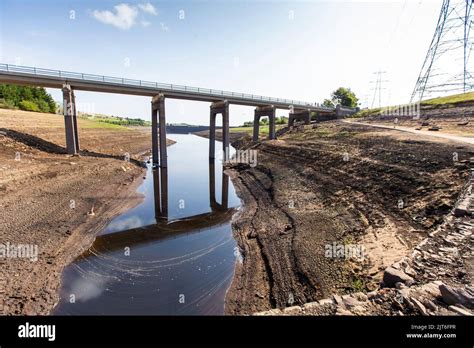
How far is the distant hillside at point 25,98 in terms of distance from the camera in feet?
193

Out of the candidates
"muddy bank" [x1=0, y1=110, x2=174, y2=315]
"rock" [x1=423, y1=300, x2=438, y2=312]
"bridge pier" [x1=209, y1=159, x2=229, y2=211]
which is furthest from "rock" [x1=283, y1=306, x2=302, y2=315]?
"bridge pier" [x1=209, y1=159, x2=229, y2=211]

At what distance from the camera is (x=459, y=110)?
36.2 m

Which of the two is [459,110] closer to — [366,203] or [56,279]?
[366,203]

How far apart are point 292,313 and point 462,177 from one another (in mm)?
13818

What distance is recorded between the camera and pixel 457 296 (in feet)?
18.7

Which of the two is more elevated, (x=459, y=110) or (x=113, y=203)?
(x=459, y=110)

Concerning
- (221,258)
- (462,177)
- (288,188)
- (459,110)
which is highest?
(459,110)

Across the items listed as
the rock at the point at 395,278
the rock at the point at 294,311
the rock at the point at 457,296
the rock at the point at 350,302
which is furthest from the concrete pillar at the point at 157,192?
the rock at the point at 457,296

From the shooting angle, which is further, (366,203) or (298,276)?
(366,203)
